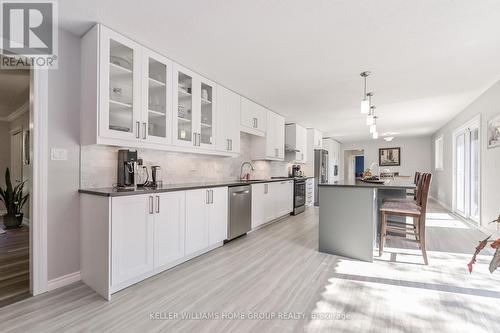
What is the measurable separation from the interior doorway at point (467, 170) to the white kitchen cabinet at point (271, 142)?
364 centimetres

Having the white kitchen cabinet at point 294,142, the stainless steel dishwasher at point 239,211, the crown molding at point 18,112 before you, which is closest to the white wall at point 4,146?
the crown molding at point 18,112

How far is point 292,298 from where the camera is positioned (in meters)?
2.04

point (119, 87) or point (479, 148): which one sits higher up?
point (119, 87)

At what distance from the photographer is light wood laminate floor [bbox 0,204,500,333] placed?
1.69m

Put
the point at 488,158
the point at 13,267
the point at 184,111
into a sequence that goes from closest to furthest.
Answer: the point at 13,267 < the point at 184,111 < the point at 488,158

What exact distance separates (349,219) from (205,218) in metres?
1.82

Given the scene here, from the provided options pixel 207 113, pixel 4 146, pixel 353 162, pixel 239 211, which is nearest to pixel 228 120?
pixel 207 113

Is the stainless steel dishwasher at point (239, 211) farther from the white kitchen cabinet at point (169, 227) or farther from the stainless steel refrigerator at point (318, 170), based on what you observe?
the stainless steel refrigerator at point (318, 170)

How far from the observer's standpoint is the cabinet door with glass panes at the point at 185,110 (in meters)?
2.94

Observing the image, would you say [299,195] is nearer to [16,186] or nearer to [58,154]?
[58,154]

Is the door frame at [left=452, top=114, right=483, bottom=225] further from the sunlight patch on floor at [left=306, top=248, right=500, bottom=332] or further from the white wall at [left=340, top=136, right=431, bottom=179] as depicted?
the white wall at [left=340, top=136, right=431, bottom=179]

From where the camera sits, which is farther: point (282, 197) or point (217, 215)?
point (282, 197)

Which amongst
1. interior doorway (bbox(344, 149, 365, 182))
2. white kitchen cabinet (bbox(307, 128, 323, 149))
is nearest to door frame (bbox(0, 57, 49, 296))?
white kitchen cabinet (bbox(307, 128, 323, 149))

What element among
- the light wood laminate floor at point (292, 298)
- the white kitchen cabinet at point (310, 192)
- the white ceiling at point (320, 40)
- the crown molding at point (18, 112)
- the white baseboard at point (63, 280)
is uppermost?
the white ceiling at point (320, 40)
